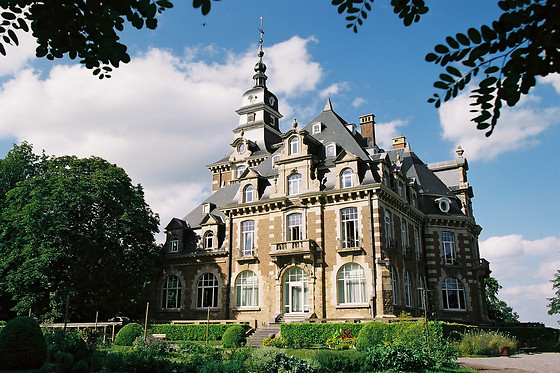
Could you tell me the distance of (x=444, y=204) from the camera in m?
38.1

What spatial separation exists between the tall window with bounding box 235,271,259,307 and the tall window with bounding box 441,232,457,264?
14168 millimetres

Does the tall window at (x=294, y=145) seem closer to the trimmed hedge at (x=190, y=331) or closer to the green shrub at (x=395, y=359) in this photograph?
the trimmed hedge at (x=190, y=331)

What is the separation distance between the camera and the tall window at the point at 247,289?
33.5m

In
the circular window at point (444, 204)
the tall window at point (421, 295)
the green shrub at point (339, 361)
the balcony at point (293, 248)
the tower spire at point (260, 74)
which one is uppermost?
the tower spire at point (260, 74)

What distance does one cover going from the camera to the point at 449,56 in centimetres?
447

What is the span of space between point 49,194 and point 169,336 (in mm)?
12149

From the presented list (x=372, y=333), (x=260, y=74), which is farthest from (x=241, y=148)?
(x=372, y=333)

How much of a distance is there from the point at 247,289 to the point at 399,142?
20105 mm

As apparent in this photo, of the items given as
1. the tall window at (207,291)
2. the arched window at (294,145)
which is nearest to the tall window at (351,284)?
the arched window at (294,145)

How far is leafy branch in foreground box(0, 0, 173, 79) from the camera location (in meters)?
5.37

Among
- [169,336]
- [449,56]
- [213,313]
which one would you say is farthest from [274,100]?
[449,56]

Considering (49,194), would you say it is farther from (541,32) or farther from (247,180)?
(541,32)

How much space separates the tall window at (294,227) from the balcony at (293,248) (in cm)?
80

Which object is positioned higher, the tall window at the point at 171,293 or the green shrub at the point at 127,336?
the tall window at the point at 171,293
